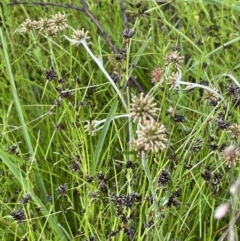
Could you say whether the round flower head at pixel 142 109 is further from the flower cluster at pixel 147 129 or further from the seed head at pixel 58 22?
the seed head at pixel 58 22

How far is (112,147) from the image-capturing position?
4.43 ft

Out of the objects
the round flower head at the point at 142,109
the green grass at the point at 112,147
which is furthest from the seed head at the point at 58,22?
the round flower head at the point at 142,109

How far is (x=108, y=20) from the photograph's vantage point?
175 cm

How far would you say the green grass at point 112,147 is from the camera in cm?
103

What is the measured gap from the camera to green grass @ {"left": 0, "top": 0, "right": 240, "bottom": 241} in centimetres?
103

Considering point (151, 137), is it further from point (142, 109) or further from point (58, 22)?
point (58, 22)

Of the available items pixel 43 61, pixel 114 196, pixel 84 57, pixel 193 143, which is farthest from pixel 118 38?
pixel 114 196

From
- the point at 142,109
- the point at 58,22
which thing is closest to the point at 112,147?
the point at 58,22

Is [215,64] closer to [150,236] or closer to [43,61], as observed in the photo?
[43,61]

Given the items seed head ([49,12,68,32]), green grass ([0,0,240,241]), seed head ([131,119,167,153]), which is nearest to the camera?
seed head ([131,119,167,153])

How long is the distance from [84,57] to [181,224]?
2.40ft

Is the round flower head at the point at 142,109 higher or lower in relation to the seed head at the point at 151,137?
higher

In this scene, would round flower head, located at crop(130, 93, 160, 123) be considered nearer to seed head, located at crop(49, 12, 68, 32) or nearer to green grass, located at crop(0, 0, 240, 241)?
green grass, located at crop(0, 0, 240, 241)

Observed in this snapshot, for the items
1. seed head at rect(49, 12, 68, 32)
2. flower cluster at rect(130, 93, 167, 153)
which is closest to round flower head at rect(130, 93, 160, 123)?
flower cluster at rect(130, 93, 167, 153)
